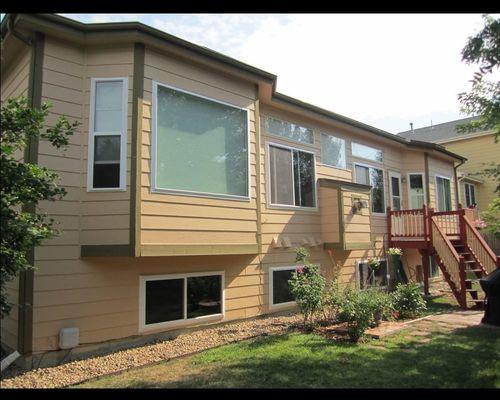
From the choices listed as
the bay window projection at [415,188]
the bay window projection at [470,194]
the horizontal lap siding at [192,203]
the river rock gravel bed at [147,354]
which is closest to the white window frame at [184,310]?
the river rock gravel bed at [147,354]

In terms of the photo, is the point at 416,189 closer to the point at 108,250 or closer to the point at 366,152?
the point at 366,152

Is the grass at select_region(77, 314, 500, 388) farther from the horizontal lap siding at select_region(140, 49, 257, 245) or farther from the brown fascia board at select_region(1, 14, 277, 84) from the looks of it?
the brown fascia board at select_region(1, 14, 277, 84)

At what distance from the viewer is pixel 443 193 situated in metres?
16.2

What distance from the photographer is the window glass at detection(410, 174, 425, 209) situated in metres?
15.0

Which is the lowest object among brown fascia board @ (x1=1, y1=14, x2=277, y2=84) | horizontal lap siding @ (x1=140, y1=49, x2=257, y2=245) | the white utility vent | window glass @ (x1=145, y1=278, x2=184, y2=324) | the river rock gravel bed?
the river rock gravel bed

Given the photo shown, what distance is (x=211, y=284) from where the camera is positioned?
7930 mm

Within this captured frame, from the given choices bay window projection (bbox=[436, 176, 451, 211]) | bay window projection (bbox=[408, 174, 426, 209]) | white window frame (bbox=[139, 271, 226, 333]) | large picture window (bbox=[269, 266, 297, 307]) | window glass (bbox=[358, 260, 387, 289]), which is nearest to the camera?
white window frame (bbox=[139, 271, 226, 333])

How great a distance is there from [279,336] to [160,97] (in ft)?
14.8

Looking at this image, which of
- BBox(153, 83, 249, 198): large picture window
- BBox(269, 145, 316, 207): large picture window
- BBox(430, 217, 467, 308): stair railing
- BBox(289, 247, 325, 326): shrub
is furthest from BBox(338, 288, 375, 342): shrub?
BBox(430, 217, 467, 308): stair railing

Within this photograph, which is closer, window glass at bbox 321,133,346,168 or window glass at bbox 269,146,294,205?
window glass at bbox 269,146,294,205

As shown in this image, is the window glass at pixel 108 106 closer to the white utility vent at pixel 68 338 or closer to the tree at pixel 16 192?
the tree at pixel 16 192

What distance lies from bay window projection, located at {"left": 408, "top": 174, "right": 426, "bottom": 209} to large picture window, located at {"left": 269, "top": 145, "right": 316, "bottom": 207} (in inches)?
233
